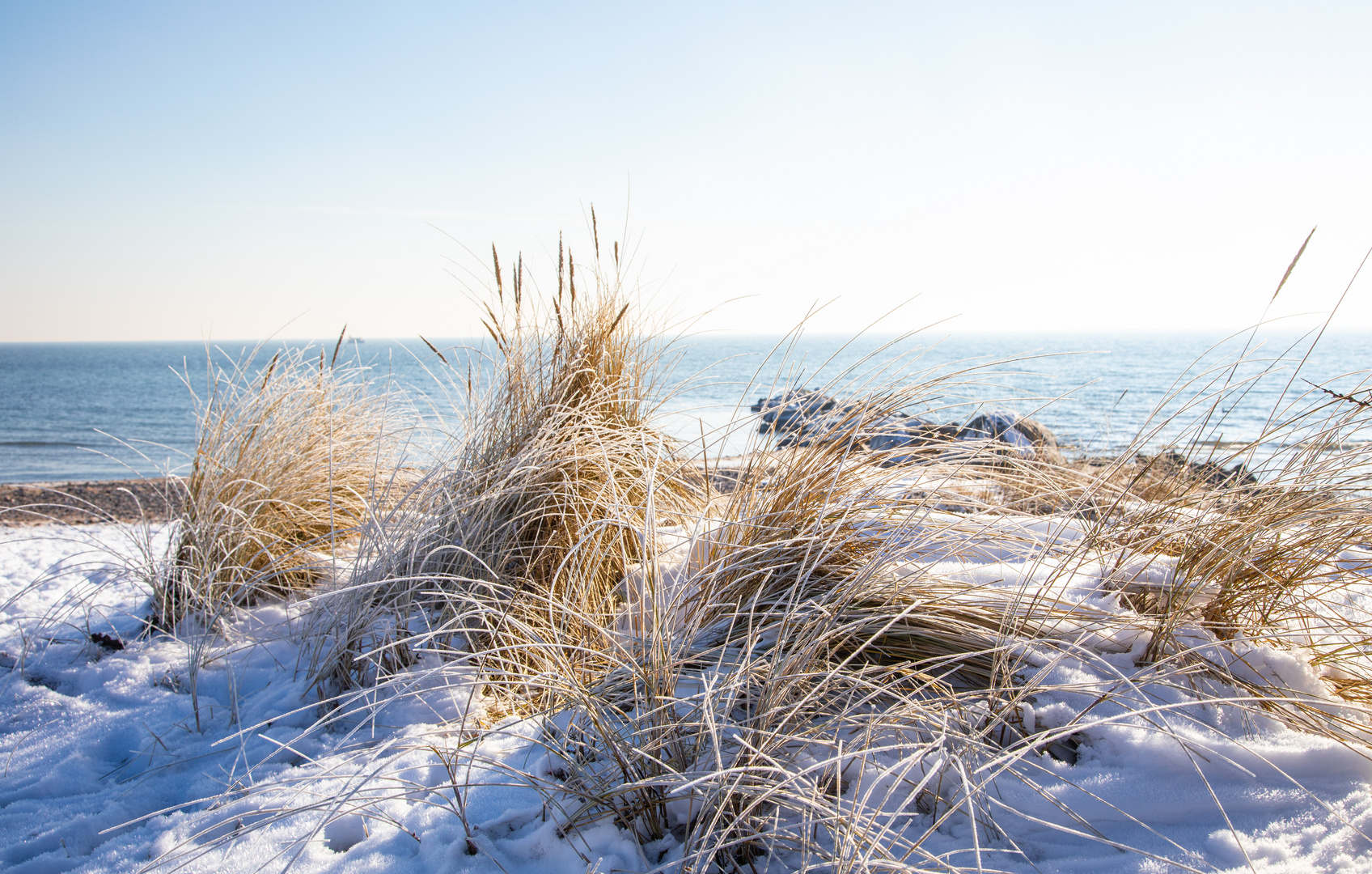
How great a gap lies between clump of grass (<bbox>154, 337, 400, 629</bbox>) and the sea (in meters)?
0.17

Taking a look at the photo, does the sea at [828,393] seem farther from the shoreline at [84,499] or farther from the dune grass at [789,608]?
the shoreline at [84,499]

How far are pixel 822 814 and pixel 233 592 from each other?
2.26m

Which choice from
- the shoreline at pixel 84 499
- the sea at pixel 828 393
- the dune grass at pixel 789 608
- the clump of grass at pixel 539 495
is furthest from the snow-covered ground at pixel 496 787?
the shoreline at pixel 84 499

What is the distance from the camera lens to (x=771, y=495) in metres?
1.70

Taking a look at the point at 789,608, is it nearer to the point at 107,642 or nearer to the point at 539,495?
the point at 539,495

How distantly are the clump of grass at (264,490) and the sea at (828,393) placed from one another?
17 centimetres

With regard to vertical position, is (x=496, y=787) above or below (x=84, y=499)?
above

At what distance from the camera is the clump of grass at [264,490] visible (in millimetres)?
2236

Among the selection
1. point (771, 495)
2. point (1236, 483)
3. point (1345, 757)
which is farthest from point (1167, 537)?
point (771, 495)

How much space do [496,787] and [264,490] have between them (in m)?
1.68

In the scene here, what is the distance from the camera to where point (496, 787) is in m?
1.36

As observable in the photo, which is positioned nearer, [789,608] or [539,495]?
[789,608]

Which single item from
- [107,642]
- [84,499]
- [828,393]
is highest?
[828,393]

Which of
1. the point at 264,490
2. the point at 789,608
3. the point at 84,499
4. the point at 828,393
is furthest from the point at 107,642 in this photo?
the point at 84,499
